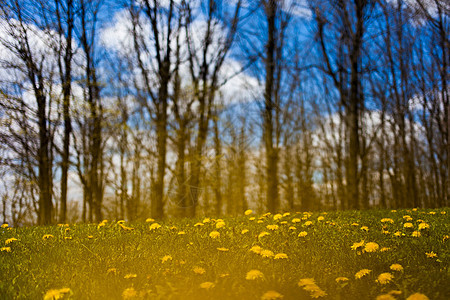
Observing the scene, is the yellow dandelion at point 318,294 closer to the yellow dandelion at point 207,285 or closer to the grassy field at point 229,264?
the grassy field at point 229,264

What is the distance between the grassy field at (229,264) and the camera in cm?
286

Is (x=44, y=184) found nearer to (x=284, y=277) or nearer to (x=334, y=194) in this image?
(x=284, y=277)

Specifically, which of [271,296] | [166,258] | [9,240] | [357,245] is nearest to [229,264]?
[166,258]

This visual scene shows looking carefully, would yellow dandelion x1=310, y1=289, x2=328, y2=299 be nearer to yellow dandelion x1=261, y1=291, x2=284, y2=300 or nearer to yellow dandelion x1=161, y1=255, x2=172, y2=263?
yellow dandelion x1=261, y1=291, x2=284, y2=300

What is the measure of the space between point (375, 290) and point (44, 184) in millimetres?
10961

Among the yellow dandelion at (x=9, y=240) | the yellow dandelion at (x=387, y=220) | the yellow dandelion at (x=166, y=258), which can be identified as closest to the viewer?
the yellow dandelion at (x=166, y=258)

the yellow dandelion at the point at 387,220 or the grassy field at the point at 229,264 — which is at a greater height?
the yellow dandelion at the point at 387,220

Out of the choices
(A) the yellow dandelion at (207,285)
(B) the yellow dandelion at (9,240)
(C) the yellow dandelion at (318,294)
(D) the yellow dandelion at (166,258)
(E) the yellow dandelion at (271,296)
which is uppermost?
(B) the yellow dandelion at (9,240)

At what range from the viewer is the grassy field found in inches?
112

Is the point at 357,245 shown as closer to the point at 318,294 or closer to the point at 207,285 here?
the point at 318,294

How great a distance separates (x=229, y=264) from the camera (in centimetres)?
349

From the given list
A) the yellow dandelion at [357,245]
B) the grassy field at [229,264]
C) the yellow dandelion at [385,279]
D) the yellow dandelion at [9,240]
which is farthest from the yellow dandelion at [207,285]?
the yellow dandelion at [9,240]

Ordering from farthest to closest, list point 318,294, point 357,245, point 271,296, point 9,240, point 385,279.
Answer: point 9,240 → point 357,245 → point 385,279 → point 318,294 → point 271,296

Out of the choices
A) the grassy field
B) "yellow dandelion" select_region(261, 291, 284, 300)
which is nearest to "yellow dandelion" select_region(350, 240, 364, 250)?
the grassy field
